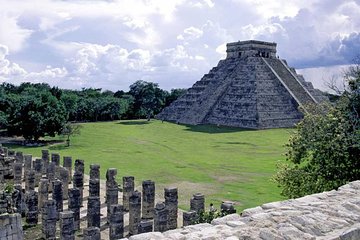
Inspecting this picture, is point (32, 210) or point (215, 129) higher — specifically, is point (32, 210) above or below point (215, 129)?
below

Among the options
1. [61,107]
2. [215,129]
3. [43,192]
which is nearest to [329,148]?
[43,192]

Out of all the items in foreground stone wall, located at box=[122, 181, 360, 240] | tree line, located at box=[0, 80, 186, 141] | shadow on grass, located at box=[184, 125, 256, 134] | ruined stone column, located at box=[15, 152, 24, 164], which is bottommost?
ruined stone column, located at box=[15, 152, 24, 164]

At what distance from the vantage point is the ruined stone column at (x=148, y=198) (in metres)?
16.1

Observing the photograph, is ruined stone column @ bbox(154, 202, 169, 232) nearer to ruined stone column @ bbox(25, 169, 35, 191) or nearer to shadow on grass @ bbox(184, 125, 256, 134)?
ruined stone column @ bbox(25, 169, 35, 191)

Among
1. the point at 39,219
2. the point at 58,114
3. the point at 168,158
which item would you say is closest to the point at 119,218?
the point at 39,219

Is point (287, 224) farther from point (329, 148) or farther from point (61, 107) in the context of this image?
point (61, 107)

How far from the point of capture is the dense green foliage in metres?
13.2

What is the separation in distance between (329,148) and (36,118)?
1015 inches

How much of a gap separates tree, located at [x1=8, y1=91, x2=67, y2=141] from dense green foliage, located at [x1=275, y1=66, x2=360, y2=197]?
2411cm

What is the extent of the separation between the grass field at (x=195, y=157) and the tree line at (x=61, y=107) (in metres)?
2.36

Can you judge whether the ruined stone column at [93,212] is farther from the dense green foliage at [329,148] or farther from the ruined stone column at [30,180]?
the dense green foliage at [329,148]

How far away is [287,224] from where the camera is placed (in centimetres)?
552

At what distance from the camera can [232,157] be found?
1115 inches

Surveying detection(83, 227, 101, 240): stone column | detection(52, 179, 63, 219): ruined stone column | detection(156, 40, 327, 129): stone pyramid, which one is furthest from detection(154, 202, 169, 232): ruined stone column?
detection(156, 40, 327, 129): stone pyramid
